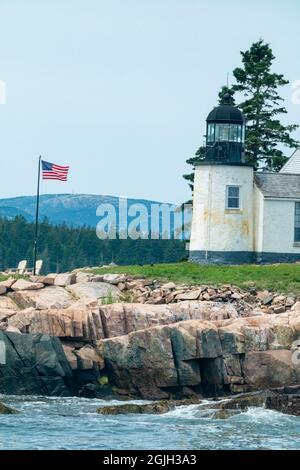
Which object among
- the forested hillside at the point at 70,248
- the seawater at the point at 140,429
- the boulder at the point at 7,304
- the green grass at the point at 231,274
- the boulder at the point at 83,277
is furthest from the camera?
the forested hillside at the point at 70,248

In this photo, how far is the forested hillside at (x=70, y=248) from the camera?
125 metres

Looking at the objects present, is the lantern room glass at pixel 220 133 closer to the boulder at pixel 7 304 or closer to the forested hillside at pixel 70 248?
the boulder at pixel 7 304

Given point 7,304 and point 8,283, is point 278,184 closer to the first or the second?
point 8,283

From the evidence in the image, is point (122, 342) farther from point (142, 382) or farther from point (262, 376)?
point (262, 376)

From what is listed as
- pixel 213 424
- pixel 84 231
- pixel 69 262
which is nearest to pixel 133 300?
pixel 213 424

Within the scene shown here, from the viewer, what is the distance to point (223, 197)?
203 ft

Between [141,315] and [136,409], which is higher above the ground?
[141,315]

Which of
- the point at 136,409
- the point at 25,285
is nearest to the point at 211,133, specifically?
the point at 25,285

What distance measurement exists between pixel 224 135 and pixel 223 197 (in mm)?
2702

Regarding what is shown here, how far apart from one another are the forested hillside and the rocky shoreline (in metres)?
70.2

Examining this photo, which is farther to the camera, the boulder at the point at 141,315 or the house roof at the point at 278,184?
the house roof at the point at 278,184

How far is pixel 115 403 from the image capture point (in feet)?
153

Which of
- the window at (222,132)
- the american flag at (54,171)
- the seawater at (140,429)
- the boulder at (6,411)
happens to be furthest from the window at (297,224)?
the boulder at (6,411)
